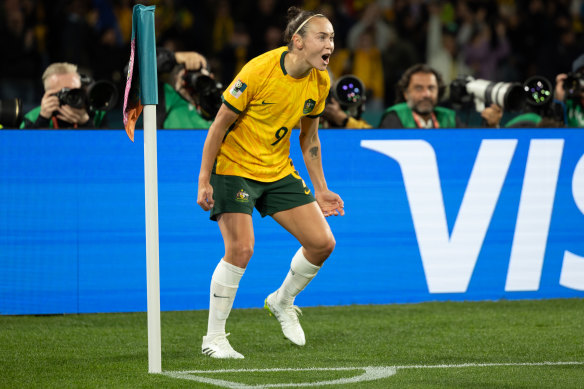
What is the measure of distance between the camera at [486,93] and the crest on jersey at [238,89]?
3265mm

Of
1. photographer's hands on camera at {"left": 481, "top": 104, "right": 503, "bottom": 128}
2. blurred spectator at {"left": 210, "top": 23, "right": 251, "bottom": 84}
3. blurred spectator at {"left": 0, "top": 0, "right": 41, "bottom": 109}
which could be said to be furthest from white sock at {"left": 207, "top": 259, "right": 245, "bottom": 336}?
blurred spectator at {"left": 210, "top": 23, "right": 251, "bottom": 84}

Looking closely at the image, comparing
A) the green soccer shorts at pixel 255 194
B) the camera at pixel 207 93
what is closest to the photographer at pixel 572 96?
the camera at pixel 207 93

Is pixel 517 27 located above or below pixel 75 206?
above

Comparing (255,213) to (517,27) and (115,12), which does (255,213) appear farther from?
(517,27)

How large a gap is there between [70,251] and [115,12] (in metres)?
7.94

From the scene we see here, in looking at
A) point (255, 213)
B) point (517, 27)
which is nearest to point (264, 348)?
point (255, 213)

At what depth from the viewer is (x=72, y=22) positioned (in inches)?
531

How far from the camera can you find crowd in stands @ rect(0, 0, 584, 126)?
13398mm

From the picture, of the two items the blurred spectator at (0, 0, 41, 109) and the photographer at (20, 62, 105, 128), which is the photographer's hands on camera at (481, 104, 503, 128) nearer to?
the photographer at (20, 62, 105, 128)

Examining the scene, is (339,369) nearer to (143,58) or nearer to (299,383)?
(299,383)

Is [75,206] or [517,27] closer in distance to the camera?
[75,206]

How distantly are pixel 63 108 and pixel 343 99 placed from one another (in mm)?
2167

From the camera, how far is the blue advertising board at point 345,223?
24.0 feet

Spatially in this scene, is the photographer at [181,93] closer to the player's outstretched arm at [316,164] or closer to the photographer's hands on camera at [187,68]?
the photographer's hands on camera at [187,68]
